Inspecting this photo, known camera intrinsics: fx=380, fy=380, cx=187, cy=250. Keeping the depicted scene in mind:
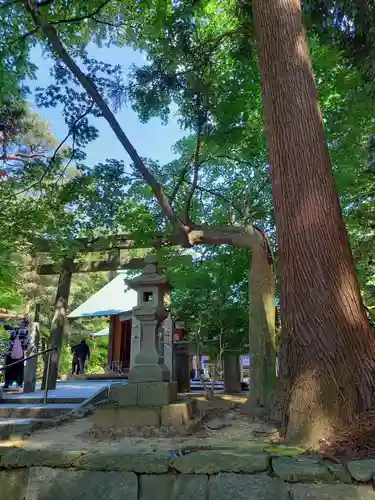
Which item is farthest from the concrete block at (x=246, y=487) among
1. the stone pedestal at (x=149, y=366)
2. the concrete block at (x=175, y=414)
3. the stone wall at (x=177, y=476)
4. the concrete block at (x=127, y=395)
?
the concrete block at (x=127, y=395)

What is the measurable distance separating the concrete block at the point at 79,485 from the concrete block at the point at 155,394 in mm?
2327

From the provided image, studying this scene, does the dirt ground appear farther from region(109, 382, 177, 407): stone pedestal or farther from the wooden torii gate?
the wooden torii gate

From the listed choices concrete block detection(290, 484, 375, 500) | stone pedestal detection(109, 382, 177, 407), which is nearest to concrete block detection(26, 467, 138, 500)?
concrete block detection(290, 484, 375, 500)

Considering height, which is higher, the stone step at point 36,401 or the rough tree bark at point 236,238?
the rough tree bark at point 236,238

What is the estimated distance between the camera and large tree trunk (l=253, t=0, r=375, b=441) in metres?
3.43

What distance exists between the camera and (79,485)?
131 inches

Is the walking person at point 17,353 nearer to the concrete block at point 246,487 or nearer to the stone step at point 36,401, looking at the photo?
the stone step at point 36,401

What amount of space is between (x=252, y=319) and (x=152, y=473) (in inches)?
153

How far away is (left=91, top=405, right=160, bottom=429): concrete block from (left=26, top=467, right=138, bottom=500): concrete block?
2.04m

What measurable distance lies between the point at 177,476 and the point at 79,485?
89cm

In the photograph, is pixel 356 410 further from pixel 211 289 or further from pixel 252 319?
pixel 211 289

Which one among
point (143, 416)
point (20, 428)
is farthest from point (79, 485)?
point (20, 428)

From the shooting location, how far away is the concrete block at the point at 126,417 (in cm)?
546

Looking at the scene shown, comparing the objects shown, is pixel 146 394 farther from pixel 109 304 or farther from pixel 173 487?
pixel 109 304
